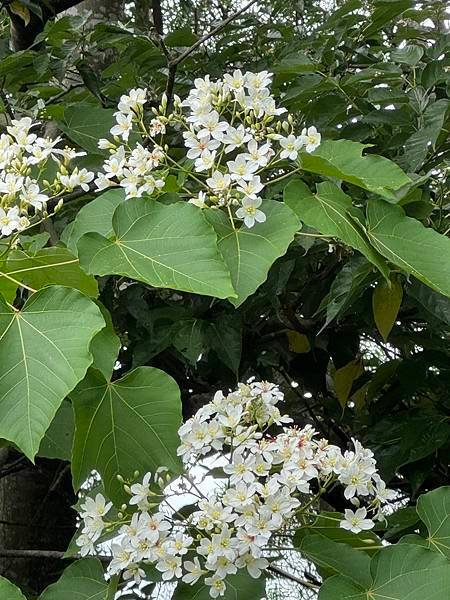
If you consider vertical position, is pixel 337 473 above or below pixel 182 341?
above

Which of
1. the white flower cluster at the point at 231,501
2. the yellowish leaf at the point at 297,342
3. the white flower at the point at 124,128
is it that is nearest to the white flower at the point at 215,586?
the white flower cluster at the point at 231,501

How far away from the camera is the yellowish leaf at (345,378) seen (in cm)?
173

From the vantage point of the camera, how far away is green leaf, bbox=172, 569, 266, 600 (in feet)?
3.02

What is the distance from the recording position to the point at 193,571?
2.92ft

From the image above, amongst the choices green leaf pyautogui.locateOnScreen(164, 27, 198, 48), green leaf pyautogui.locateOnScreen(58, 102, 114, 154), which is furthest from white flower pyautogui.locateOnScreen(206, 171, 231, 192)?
green leaf pyautogui.locateOnScreen(164, 27, 198, 48)

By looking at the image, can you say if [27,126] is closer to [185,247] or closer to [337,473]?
[185,247]

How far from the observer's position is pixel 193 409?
5.87ft

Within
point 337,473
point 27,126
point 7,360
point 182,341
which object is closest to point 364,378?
point 182,341

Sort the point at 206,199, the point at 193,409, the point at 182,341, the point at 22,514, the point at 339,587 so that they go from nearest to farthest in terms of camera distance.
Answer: the point at 339,587, the point at 206,199, the point at 182,341, the point at 193,409, the point at 22,514

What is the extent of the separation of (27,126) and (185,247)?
35 centimetres

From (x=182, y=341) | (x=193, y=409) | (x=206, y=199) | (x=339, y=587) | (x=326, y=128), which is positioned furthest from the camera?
(x=193, y=409)

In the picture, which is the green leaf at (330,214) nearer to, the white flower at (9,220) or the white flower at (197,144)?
the white flower at (197,144)

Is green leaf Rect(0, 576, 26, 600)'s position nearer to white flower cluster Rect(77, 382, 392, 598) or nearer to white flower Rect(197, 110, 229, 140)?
white flower cluster Rect(77, 382, 392, 598)

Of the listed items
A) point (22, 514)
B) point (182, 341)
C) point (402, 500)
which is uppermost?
point (182, 341)
